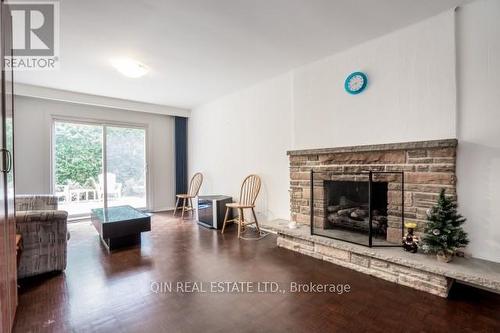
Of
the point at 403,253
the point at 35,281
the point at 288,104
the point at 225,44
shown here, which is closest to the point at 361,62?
the point at 288,104

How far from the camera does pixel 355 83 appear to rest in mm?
2764

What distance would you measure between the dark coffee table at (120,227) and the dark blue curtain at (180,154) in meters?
2.43

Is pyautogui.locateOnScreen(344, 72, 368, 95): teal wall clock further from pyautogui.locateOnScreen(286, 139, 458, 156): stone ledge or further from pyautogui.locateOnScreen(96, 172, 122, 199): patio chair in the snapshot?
pyautogui.locateOnScreen(96, 172, 122, 199): patio chair

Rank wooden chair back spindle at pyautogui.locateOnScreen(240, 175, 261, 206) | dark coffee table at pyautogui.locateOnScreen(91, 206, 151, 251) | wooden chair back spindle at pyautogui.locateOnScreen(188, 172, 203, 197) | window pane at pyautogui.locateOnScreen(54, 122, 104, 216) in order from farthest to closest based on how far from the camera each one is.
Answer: wooden chair back spindle at pyautogui.locateOnScreen(188, 172, 203, 197) < window pane at pyautogui.locateOnScreen(54, 122, 104, 216) < wooden chair back spindle at pyautogui.locateOnScreen(240, 175, 261, 206) < dark coffee table at pyautogui.locateOnScreen(91, 206, 151, 251)

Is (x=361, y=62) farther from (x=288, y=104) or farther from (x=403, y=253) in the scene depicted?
(x=403, y=253)

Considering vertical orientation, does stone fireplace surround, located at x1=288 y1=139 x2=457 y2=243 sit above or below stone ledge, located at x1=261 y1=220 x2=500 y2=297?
above

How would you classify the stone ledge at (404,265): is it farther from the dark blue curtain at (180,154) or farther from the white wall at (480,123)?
the dark blue curtain at (180,154)

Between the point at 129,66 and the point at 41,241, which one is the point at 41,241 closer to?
the point at 41,241

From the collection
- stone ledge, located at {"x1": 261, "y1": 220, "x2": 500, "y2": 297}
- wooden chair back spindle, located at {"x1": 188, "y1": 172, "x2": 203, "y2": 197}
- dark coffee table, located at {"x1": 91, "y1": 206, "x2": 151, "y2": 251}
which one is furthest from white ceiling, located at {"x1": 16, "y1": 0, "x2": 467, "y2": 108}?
wooden chair back spindle, located at {"x1": 188, "y1": 172, "x2": 203, "y2": 197}

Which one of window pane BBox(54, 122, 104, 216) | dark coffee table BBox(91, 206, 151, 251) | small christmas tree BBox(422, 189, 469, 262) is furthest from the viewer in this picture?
window pane BBox(54, 122, 104, 216)

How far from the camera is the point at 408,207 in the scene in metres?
2.36

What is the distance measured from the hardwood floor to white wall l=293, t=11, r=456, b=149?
1.42 meters

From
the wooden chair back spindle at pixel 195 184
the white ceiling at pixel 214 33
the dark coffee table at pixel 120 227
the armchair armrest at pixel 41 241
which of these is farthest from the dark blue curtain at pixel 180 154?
the armchair armrest at pixel 41 241

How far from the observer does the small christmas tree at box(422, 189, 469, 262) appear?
194cm
